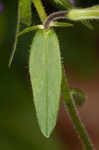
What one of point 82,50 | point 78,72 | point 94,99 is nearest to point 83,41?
point 82,50

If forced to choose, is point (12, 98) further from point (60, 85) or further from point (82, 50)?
point (60, 85)

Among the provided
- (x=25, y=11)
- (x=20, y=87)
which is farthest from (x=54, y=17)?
(x=20, y=87)

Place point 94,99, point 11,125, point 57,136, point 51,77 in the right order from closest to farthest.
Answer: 1. point 51,77
2. point 11,125
3. point 57,136
4. point 94,99

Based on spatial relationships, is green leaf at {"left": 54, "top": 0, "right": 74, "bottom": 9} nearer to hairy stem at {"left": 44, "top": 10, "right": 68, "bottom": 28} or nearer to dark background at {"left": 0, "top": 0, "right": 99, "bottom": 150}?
hairy stem at {"left": 44, "top": 10, "right": 68, "bottom": 28}

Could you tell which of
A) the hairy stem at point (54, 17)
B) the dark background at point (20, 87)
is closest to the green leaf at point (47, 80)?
the hairy stem at point (54, 17)

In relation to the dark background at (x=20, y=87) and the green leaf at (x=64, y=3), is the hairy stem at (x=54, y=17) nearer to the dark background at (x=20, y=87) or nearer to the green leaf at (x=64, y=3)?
the green leaf at (x=64, y=3)

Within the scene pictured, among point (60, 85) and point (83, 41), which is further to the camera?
point (83, 41)

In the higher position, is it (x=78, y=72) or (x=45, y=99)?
(x=45, y=99)
